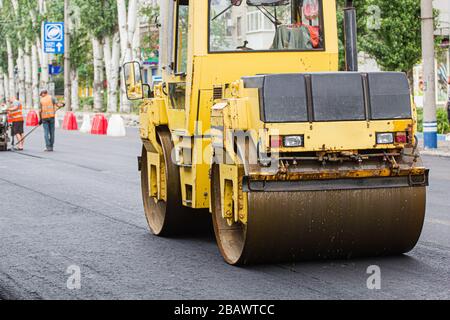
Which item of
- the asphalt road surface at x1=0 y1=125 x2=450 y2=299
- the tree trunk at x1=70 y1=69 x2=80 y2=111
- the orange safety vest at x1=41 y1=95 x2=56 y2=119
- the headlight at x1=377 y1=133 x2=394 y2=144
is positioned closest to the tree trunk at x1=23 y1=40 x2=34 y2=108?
the tree trunk at x1=70 y1=69 x2=80 y2=111

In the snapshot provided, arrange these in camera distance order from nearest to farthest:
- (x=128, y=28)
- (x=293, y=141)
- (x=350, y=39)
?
(x=293, y=141), (x=350, y=39), (x=128, y=28)

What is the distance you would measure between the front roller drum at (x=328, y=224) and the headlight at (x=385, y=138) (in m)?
0.40

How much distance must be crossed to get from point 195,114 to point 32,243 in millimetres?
2443

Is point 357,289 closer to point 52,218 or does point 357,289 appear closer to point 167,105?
point 167,105

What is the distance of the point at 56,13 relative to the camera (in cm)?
6988

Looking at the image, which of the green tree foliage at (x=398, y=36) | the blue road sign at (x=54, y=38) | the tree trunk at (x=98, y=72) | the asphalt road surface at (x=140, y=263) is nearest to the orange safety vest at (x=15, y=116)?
the green tree foliage at (x=398, y=36)

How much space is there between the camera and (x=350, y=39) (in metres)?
10.7

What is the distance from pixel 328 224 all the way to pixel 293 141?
76 cm

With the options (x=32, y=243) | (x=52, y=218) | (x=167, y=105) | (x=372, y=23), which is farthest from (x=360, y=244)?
(x=372, y=23)

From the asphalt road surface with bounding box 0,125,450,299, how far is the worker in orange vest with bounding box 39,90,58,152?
40.9 ft

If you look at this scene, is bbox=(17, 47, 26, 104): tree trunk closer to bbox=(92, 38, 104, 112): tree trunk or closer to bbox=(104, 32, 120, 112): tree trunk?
bbox=(92, 38, 104, 112): tree trunk

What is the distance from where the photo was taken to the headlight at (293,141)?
859 centimetres

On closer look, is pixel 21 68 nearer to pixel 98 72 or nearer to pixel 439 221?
pixel 98 72

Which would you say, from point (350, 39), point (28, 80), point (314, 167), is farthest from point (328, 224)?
point (28, 80)
